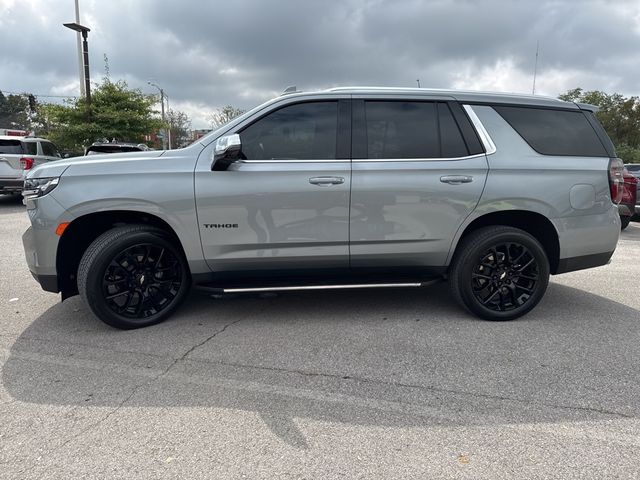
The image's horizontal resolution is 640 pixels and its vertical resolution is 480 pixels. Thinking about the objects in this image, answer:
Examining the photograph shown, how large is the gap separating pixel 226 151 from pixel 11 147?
1157 cm

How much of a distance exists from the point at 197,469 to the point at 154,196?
2140 mm

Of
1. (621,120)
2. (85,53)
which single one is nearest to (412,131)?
(85,53)

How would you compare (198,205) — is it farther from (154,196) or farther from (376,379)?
(376,379)

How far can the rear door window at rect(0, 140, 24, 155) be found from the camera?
39.2 ft

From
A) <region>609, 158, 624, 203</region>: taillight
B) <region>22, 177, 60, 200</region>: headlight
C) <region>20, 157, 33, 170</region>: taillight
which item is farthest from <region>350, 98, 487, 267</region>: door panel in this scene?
<region>20, 157, 33, 170</region>: taillight

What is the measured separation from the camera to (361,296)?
15.5 ft

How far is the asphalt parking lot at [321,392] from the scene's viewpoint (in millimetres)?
2248

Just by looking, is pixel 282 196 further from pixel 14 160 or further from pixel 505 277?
pixel 14 160

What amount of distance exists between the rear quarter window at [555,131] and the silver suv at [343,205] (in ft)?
0.04

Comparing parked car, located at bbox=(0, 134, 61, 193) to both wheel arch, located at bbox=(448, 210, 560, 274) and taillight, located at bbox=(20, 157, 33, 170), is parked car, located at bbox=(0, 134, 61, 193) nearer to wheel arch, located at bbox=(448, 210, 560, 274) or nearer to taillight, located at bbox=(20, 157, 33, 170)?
taillight, located at bbox=(20, 157, 33, 170)

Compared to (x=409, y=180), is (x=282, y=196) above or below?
below

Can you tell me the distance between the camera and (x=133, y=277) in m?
3.77

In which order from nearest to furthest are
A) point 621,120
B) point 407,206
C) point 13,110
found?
point 407,206 < point 621,120 < point 13,110

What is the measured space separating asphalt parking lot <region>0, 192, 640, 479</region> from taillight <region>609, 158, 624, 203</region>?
1.15 metres
